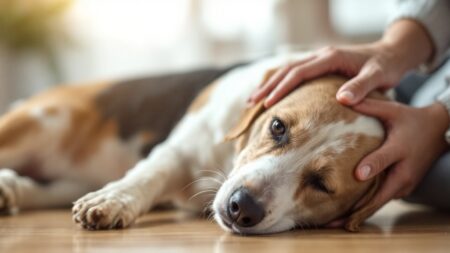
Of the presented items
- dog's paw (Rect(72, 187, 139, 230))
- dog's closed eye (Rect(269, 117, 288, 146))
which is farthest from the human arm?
dog's paw (Rect(72, 187, 139, 230))

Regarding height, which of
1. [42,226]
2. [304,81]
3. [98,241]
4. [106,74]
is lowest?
[106,74]

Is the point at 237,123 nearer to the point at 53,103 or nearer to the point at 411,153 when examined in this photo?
the point at 411,153

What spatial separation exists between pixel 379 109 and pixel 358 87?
10 cm

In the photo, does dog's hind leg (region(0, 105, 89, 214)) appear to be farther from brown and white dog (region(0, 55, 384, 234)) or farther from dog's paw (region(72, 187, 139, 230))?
dog's paw (region(72, 187, 139, 230))

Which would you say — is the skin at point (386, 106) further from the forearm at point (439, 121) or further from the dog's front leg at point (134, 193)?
the dog's front leg at point (134, 193)

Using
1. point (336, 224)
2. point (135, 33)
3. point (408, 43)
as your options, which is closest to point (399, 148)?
point (336, 224)

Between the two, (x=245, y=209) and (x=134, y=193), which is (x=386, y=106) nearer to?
(x=245, y=209)

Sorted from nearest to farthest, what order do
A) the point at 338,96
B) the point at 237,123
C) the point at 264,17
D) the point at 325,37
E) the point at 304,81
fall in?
the point at 338,96 < the point at 304,81 < the point at 237,123 < the point at 325,37 < the point at 264,17

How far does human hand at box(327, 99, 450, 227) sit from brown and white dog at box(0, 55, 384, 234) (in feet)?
0.12

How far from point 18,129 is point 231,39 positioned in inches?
101

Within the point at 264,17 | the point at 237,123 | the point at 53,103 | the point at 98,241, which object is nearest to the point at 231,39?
the point at 264,17

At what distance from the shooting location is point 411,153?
7.84 feet

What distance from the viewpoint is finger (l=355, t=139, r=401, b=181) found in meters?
2.24

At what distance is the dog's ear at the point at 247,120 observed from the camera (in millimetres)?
2537
